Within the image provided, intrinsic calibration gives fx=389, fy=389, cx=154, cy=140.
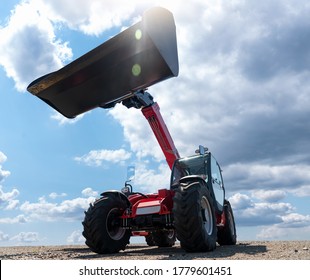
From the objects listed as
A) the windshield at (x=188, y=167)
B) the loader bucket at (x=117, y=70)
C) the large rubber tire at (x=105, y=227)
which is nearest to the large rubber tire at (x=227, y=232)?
the windshield at (x=188, y=167)

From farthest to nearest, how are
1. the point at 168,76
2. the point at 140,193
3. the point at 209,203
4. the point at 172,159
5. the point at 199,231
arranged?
the point at 172,159 < the point at 140,193 < the point at 168,76 < the point at 209,203 < the point at 199,231

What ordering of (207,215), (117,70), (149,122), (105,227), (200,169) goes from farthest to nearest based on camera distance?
(149,122), (200,169), (117,70), (105,227), (207,215)

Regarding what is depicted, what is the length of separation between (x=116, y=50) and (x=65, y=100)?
6.80 feet

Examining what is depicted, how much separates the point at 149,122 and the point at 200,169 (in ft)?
5.72

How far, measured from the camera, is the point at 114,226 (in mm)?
8266

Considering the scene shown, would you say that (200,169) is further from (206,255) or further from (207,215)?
(206,255)

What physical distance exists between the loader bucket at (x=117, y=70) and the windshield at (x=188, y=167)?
2.14 metres

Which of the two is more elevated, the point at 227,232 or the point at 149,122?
the point at 149,122

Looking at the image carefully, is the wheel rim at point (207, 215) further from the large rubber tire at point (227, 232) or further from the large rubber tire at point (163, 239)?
the large rubber tire at point (163, 239)

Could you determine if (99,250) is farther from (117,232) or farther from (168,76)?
(168,76)

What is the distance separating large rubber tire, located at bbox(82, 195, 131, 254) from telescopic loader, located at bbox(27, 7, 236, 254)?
0.02 m

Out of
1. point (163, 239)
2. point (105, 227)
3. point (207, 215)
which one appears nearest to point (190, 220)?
point (207, 215)
